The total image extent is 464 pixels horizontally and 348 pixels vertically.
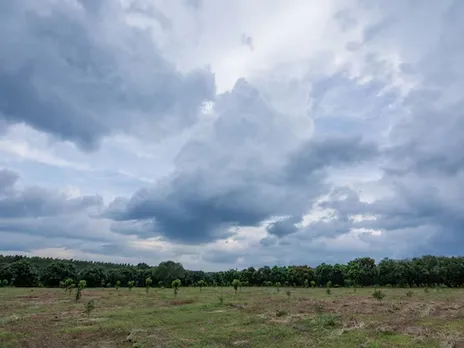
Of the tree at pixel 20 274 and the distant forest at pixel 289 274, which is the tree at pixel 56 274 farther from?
the tree at pixel 20 274

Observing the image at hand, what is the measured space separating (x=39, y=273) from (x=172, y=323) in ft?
234

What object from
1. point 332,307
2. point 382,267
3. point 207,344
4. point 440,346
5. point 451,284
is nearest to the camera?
point 440,346

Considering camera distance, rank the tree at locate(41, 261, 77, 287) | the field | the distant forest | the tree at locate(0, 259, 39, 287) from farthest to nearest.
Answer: the tree at locate(41, 261, 77, 287), the tree at locate(0, 259, 39, 287), the distant forest, the field

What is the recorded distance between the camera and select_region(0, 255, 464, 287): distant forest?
7762cm

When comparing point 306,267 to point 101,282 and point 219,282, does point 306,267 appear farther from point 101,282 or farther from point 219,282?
point 101,282

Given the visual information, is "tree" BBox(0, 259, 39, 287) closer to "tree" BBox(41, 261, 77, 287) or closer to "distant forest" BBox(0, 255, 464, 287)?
"distant forest" BBox(0, 255, 464, 287)

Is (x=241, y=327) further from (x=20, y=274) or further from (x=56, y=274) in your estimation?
(x=20, y=274)

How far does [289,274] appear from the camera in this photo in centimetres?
9569

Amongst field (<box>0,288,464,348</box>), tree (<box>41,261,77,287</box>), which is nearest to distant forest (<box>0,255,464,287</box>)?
tree (<box>41,261,77,287</box>)

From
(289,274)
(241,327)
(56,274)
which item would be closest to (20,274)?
(56,274)

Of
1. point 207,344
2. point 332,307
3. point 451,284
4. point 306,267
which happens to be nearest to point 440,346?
point 207,344

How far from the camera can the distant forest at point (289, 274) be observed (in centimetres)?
7762

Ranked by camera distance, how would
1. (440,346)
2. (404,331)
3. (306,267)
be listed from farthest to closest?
(306,267), (404,331), (440,346)

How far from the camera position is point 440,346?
17.9 metres
